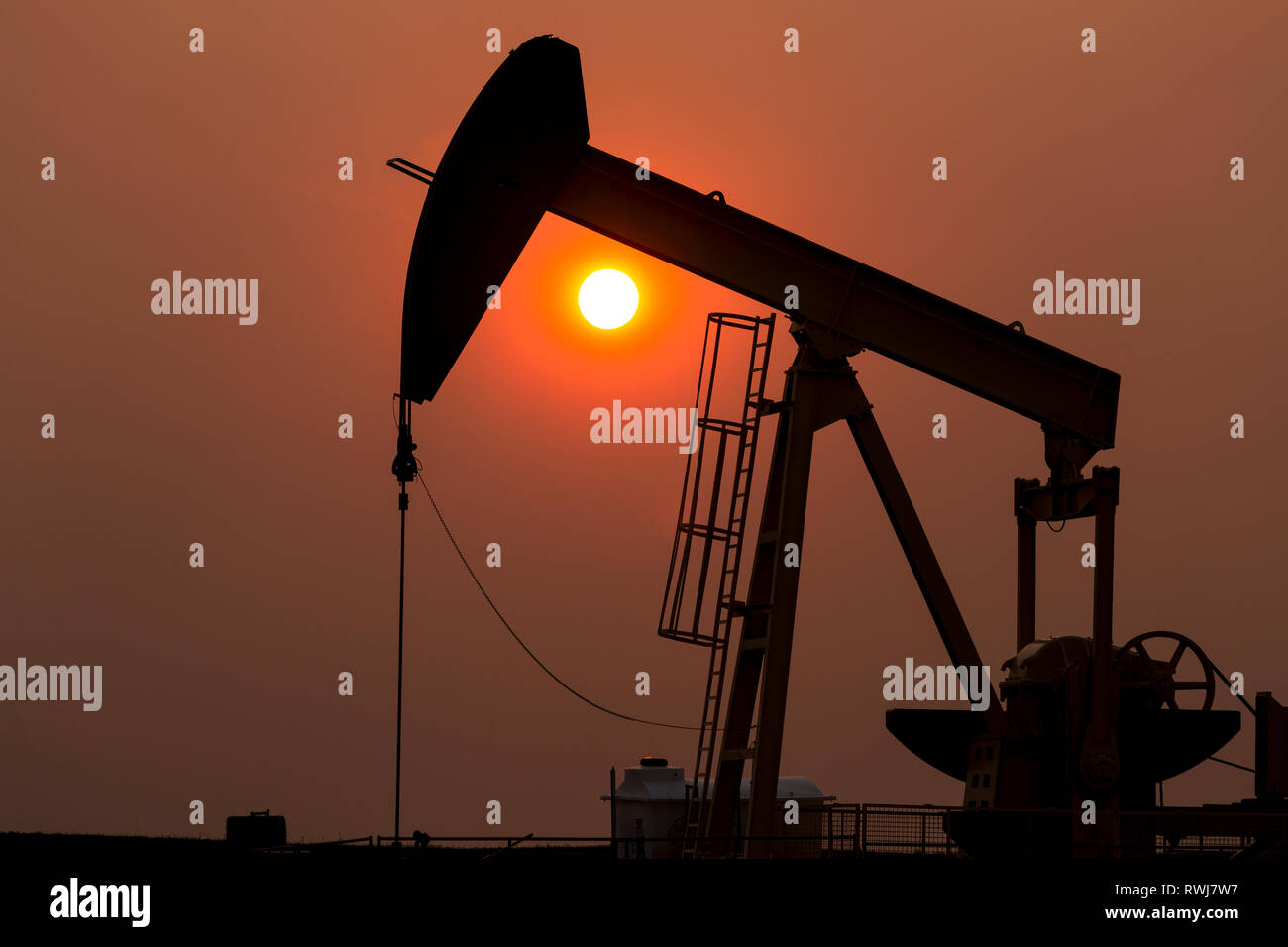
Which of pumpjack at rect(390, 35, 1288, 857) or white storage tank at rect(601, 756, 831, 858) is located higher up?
pumpjack at rect(390, 35, 1288, 857)

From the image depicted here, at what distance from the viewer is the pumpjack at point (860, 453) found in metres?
14.7

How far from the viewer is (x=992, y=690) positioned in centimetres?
1598

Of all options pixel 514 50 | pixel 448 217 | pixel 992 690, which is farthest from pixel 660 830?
pixel 514 50

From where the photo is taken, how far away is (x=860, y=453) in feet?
52.2

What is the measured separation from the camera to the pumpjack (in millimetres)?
14742

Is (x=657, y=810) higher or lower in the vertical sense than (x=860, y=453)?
lower

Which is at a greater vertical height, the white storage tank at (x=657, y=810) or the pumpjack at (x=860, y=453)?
the pumpjack at (x=860, y=453)

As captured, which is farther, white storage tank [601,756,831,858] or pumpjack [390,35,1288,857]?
white storage tank [601,756,831,858]

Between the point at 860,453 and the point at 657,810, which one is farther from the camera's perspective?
the point at 657,810

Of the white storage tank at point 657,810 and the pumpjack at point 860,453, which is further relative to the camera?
the white storage tank at point 657,810
